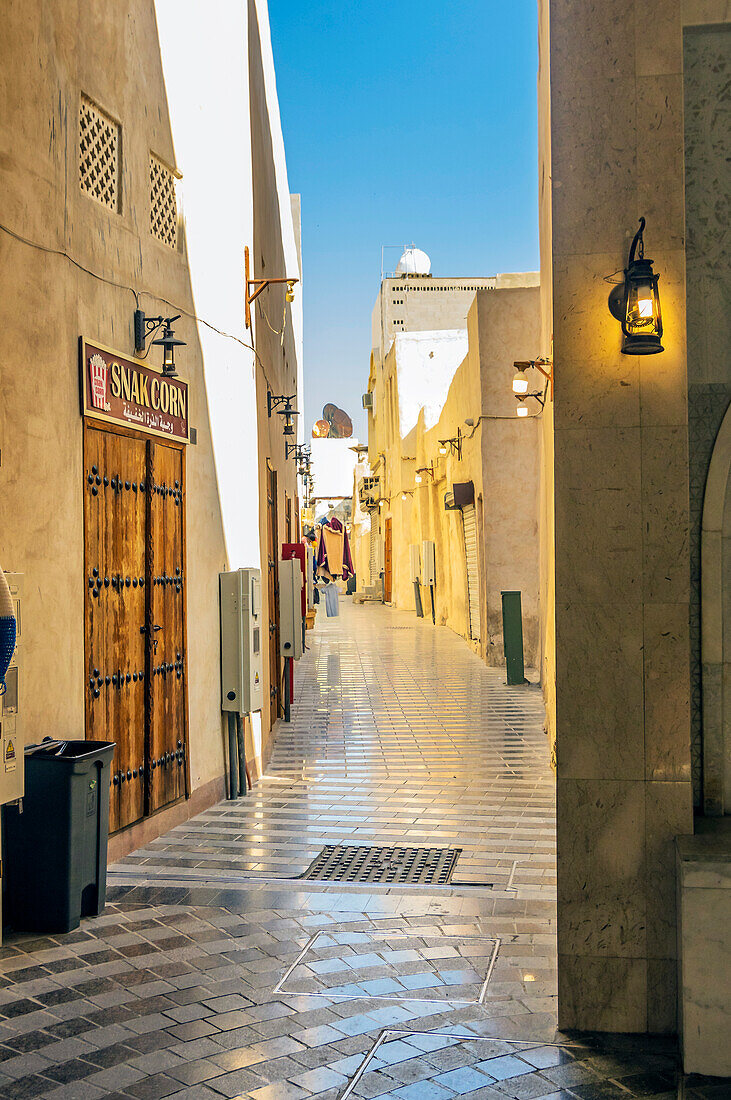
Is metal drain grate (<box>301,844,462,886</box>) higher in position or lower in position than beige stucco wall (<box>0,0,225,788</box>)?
lower

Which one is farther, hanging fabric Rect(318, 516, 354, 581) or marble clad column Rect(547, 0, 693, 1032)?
hanging fabric Rect(318, 516, 354, 581)

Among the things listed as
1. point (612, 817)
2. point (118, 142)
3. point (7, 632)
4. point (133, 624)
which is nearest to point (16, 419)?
point (7, 632)

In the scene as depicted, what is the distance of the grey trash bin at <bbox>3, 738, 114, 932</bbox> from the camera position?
207 inches

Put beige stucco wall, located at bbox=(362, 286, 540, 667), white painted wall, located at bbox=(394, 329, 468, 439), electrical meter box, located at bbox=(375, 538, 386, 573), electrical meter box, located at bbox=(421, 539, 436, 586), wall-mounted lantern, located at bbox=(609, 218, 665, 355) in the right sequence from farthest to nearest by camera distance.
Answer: electrical meter box, located at bbox=(375, 538, 386, 573) < white painted wall, located at bbox=(394, 329, 468, 439) < electrical meter box, located at bbox=(421, 539, 436, 586) < beige stucco wall, located at bbox=(362, 286, 540, 667) < wall-mounted lantern, located at bbox=(609, 218, 665, 355)

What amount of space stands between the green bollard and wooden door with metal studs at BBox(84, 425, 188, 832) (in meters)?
7.89

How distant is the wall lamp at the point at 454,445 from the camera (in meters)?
21.9

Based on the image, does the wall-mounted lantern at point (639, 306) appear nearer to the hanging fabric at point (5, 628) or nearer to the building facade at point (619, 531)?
the building facade at point (619, 531)

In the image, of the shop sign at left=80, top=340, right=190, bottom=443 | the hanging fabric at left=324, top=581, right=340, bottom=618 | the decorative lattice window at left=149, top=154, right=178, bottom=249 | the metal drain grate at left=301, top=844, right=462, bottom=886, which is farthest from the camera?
the hanging fabric at left=324, top=581, right=340, bottom=618

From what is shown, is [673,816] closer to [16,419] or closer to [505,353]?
[16,419]

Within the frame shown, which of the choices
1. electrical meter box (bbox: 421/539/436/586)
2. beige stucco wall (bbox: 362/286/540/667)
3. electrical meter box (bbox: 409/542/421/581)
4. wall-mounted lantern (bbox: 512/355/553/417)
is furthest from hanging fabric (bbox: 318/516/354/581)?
wall-mounted lantern (bbox: 512/355/553/417)

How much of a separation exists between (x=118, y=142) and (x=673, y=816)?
5600mm

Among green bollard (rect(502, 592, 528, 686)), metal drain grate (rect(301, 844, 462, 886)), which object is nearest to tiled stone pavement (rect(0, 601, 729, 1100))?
metal drain grate (rect(301, 844, 462, 886))

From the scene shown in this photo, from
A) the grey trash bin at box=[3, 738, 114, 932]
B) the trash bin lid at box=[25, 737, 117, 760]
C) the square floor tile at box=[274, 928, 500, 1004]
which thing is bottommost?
the square floor tile at box=[274, 928, 500, 1004]

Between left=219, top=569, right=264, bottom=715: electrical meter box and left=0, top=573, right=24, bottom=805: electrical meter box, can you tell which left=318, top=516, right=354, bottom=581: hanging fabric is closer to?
left=219, top=569, right=264, bottom=715: electrical meter box
